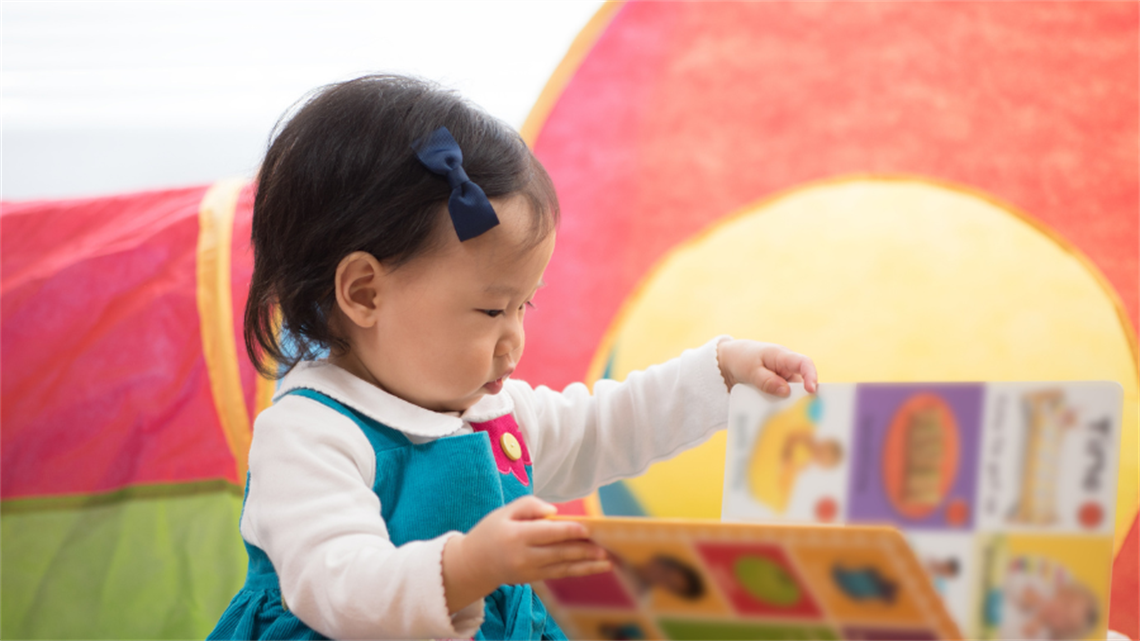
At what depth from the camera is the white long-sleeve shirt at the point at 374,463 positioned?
0.58m

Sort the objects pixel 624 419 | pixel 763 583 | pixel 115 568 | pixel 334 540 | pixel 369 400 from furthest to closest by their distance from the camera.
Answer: pixel 115 568 → pixel 624 419 → pixel 369 400 → pixel 334 540 → pixel 763 583

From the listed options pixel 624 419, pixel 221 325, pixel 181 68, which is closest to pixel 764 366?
pixel 624 419

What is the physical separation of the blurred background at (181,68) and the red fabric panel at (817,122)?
207 millimetres

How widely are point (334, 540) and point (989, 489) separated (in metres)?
0.39

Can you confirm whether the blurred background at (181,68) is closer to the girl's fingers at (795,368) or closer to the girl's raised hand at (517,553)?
the girl's fingers at (795,368)

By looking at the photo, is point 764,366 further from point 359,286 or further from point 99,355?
point 99,355

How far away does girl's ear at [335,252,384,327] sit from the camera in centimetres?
72

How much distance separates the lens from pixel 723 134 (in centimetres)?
112

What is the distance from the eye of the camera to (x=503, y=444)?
795 mm

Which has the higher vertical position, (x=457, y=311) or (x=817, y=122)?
(x=817, y=122)

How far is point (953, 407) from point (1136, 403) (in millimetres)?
436

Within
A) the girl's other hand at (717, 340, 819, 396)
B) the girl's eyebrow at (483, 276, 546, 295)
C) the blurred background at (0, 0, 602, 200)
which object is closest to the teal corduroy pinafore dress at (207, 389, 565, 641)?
the girl's eyebrow at (483, 276, 546, 295)

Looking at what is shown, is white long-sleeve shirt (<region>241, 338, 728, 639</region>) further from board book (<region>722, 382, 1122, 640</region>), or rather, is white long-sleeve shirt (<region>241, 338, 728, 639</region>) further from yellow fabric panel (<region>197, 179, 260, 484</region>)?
yellow fabric panel (<region>197, 179, 260, 484</region>)

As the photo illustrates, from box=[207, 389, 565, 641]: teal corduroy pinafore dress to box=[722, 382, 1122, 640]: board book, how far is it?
0.20 meters
